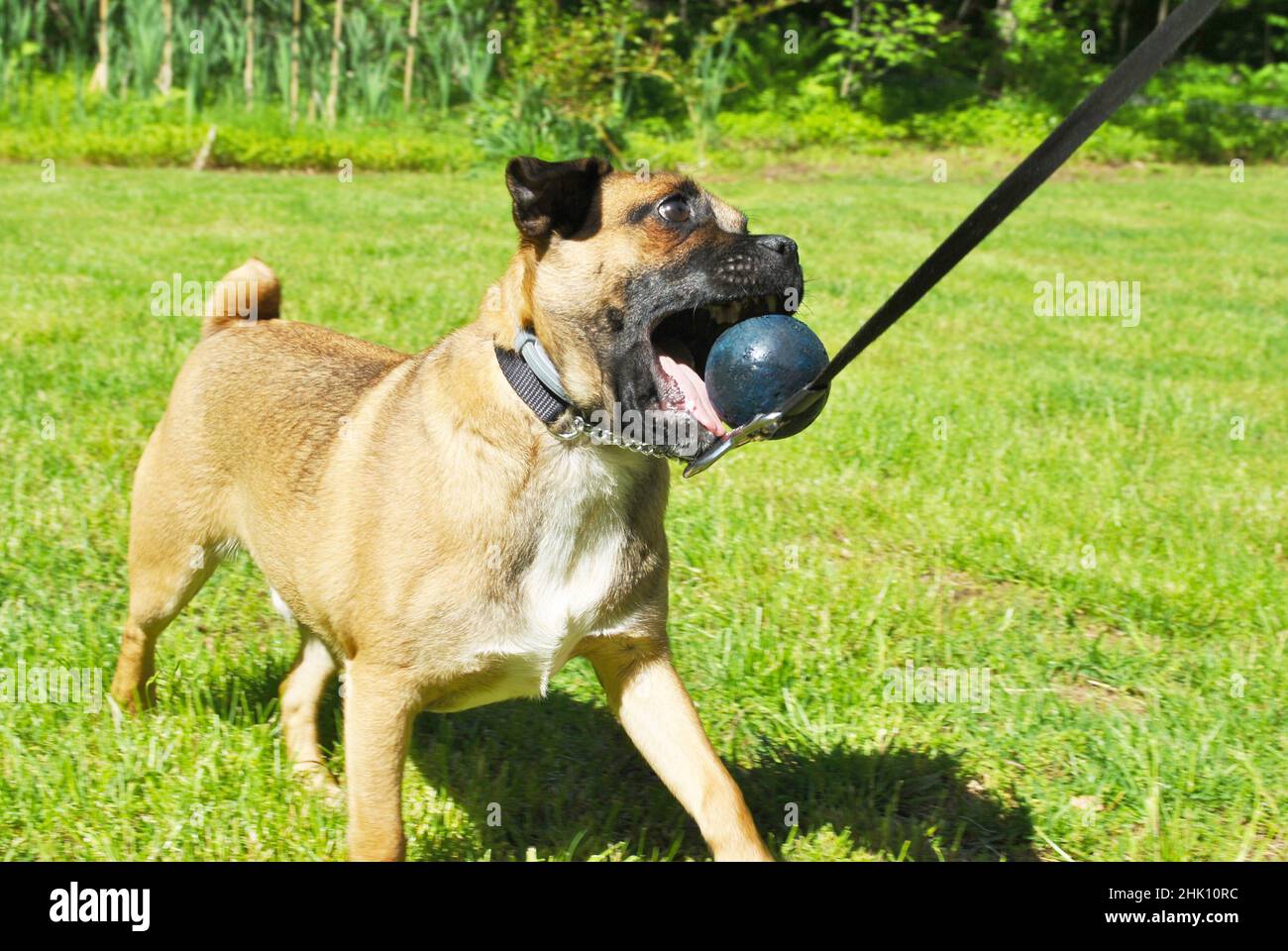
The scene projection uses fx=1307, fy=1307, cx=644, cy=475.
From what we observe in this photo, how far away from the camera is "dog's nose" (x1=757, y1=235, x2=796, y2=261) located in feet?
10.6

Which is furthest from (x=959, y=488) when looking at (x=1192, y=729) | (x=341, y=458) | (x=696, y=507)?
(x=341, y=458)

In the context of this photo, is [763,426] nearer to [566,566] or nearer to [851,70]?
[566,566]

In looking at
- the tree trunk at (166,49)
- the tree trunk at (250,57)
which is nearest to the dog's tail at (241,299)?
the tree trunk at (250,57)


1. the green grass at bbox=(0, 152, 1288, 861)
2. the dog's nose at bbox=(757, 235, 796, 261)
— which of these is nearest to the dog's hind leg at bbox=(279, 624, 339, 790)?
the green grass at bbox=(0, 152, 1288, 861)

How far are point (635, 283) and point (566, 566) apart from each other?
2.41 feet

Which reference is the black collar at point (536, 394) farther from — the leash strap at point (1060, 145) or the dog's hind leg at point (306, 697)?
the dog's hind leg at point (306, 697)

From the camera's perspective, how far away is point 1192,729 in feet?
13.8

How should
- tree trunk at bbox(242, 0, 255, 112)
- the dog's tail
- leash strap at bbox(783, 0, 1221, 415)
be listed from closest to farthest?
leash strap at bbox(783, 0, 1221, 415) < the dog's tail < tree trunk at bbox(242, 0, 255, 112)

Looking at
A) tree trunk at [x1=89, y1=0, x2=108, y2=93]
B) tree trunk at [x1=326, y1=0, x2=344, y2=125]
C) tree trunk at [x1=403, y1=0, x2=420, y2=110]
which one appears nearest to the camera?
tree trunk at [x1=89, y1=0, x2=108, y2=93]

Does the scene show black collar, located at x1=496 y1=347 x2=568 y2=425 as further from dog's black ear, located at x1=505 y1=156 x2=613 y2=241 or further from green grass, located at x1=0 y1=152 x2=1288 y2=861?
green grass, located at x1=0 y1=152 x2=1288 y2=861

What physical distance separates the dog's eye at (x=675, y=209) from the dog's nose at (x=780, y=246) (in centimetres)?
23

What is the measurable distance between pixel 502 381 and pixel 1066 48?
24.4 meters

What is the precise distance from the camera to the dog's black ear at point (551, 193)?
10.7 ft

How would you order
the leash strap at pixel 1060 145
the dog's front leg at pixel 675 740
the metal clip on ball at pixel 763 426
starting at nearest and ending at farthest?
the leash strap at pixel 1060 145, the metal clip on ball at pixel 763 426, the dog's front leg at pixel 675 740
